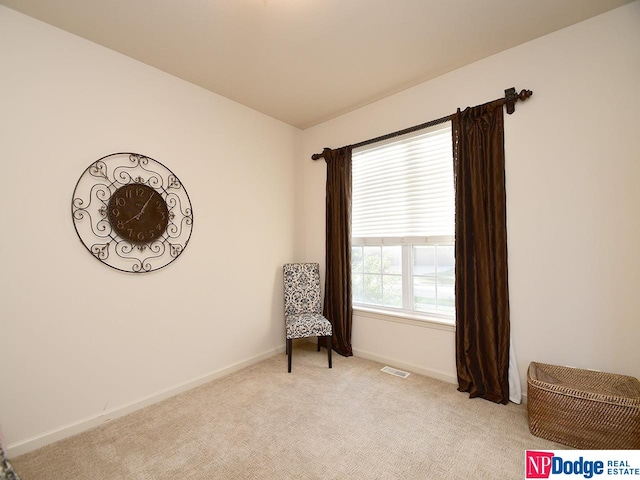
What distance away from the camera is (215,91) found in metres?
2.93

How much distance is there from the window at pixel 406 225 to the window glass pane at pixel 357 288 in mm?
12

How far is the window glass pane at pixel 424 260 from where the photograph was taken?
2857 millimetres

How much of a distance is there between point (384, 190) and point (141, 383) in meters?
2.84

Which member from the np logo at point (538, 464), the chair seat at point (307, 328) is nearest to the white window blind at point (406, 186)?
the chair seat at point (307, 328)

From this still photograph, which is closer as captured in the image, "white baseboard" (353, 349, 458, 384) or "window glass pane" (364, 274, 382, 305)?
"white baseboard" (353, 349, 458, 384)

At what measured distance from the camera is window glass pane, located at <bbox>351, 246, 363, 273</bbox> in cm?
343

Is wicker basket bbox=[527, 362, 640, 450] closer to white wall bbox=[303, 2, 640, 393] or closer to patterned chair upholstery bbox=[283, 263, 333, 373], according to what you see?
white wall bbox=[303, 2, 640, 393]

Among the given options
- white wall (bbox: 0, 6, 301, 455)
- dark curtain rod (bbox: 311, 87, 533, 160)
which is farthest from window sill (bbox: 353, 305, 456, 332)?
dark curtain rod (bbox: 311, 87, 533, 160)

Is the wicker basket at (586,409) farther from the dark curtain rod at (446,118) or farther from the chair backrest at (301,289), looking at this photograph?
the chair backrest at (301,289)

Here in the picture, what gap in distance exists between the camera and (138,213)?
238cm

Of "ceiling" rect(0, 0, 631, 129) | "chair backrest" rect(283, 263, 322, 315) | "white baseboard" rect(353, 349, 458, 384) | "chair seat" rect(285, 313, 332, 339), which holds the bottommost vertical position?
"white baseboard" rect(353, 349, 458, 384)

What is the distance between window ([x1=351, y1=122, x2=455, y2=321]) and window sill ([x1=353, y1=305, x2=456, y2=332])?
0.21 ft

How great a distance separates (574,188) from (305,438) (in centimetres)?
257
